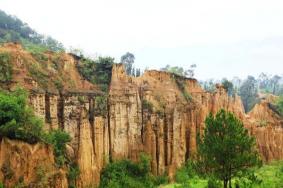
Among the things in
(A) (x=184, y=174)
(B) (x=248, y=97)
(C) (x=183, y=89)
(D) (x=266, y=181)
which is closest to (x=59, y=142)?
(A) (x=184, y=174)

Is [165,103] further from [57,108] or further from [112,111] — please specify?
[57,108]

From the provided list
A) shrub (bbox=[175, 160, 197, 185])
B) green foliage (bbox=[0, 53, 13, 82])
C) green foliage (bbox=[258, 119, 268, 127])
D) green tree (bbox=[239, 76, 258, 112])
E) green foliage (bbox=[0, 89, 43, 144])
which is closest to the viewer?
green foliage (bbox=[0, 89, 43, 144])

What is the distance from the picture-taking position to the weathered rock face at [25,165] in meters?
25.3

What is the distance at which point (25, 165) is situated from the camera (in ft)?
84.8

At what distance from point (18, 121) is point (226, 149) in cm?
1169

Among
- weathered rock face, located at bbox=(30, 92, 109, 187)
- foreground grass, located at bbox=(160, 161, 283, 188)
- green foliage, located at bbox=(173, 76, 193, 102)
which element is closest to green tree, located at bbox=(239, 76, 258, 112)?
green foliage, located at bbox=(173, 76, 193, 102)

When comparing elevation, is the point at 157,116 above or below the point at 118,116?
below

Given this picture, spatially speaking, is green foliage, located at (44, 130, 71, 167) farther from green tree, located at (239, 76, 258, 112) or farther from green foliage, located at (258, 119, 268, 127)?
green tree, located at (239, 76, 258, 112)

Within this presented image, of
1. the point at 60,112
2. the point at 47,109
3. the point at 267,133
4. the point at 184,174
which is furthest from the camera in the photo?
the point at 267,133

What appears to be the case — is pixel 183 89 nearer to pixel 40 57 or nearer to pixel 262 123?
pixel 262 123

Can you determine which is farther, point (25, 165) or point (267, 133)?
point (267, 133)

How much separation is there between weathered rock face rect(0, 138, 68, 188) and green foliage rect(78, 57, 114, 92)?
423 inches

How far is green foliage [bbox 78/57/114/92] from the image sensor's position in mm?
36750

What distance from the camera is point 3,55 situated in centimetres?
3136
